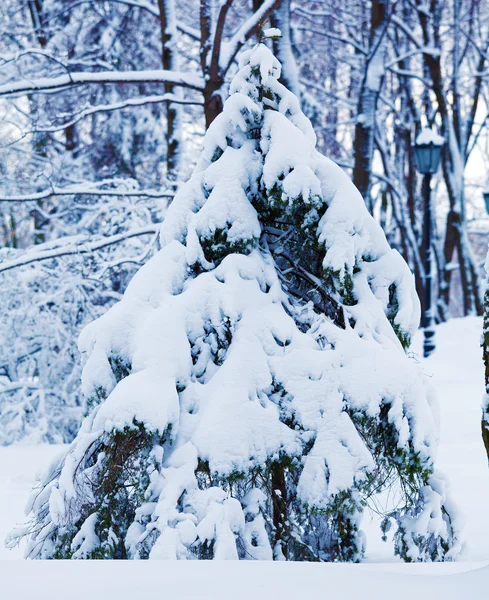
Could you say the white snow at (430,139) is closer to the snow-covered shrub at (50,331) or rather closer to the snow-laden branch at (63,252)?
the snow-covered shrub at (50,331)

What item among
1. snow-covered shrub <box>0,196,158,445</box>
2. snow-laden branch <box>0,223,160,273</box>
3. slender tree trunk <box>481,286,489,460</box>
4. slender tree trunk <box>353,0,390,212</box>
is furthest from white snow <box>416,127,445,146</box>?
slender tree trunk <box>481,286,489,460</box>

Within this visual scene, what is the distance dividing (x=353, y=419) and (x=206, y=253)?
114cm

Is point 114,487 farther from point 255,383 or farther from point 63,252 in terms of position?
point 63,252

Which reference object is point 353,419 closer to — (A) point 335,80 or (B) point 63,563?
(B) point 63,563

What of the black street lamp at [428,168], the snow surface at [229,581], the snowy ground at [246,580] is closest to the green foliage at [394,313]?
the snowy ground at [246,580]

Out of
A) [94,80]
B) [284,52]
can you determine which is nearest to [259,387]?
[94,80]

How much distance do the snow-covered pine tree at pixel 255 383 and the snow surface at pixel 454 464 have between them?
1.42 feet

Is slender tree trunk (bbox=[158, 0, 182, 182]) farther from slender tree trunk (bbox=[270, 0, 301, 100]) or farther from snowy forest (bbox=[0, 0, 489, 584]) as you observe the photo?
snowy forest (bbox=[0, 0, 489, 584])

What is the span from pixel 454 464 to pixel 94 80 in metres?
5.30

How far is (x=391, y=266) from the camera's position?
4.19m

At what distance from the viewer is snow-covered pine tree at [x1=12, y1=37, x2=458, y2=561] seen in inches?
141

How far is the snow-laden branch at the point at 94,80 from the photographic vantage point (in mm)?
7922

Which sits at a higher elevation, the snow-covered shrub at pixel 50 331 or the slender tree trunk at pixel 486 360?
the slender tree trunk at pixel 486 360

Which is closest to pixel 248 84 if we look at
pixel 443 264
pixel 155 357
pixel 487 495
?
pixel 155 357
